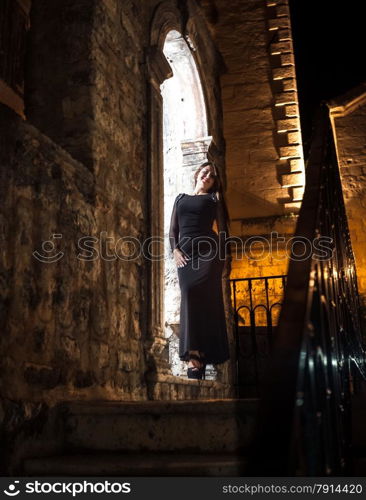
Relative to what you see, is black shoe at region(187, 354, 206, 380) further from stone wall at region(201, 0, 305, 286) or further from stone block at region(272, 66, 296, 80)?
stone block at region(272, 66, 296, 80)

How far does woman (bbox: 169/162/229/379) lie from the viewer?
4.18 m

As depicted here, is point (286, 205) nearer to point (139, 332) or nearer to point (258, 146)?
point (258, 146)

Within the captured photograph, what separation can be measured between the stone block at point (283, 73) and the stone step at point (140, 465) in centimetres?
701

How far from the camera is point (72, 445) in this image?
7.97 ft

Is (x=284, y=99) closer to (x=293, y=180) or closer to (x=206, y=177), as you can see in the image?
(x=293, y=180)

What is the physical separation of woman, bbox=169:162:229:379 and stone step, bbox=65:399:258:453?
1.77m

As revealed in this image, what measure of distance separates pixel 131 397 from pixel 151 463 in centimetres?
147

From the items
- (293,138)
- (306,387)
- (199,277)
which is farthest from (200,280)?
(293,138)

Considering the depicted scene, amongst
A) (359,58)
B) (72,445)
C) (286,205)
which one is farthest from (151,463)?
(359,58)

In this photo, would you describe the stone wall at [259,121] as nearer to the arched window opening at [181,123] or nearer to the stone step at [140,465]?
the arched window opening at [181,123]

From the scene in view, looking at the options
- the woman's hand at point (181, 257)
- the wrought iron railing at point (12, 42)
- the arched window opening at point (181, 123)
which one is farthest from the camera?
the arched window opening at point (181, 123)

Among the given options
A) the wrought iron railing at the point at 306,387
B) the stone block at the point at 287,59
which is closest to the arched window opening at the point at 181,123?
the stone block at the point at 287,59

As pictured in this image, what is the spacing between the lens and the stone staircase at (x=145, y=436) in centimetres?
204

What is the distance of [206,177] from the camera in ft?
14.4
